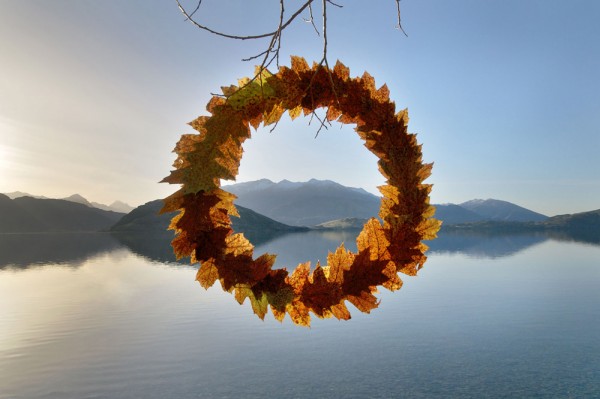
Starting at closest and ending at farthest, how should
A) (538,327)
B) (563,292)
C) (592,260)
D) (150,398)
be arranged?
1. (150,398)
2. (538,327)
3. (563,292)
4. (592,260)

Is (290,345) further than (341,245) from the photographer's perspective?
Yes

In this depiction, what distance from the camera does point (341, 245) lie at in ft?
12.3

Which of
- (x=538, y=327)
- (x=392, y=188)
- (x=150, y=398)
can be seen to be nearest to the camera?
(x=392, y=188)

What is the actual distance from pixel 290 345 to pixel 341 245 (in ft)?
300

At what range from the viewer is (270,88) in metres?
3.94

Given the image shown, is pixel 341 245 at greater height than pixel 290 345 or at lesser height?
greater

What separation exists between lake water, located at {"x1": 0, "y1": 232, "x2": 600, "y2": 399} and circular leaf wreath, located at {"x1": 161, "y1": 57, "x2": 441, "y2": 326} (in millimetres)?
43985

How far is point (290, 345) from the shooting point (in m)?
89.8

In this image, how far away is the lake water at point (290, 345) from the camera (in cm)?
7238

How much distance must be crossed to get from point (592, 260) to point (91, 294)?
202m

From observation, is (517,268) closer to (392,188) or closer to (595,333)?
(595,333)

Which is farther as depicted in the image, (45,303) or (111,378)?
(45,303)

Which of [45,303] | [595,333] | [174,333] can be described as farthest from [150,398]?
[595,333]

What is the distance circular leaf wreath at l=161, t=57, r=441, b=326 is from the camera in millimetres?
3590
